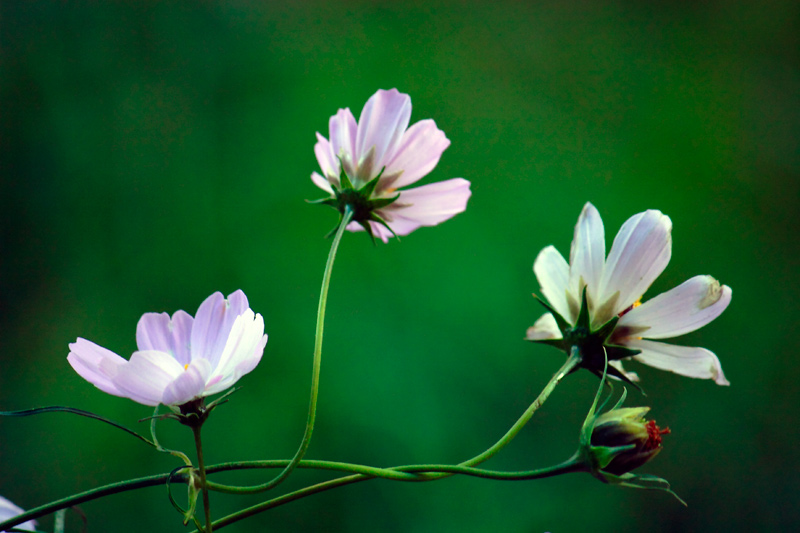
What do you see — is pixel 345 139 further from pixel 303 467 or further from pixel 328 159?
pixel 303 467

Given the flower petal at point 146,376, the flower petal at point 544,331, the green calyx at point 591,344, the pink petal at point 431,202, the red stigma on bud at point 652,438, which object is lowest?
the red stigma on bud at point 652,438

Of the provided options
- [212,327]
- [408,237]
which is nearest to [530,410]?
[212,327]

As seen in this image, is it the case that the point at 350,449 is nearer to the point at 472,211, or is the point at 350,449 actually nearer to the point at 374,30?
the point at 472,211

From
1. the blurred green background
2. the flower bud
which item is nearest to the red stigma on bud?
the flower bud

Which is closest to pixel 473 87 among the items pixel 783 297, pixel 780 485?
pixel 783 297

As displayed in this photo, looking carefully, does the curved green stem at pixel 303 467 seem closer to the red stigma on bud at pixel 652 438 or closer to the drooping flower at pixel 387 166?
the red stigma on bud at pixel 652 438

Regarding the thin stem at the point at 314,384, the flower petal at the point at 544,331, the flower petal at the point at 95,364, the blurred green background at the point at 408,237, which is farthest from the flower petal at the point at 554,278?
the blurred green background at the point at 408,237

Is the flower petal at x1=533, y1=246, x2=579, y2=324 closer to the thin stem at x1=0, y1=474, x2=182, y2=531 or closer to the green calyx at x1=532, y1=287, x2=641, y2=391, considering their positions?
the green calyx at x1=532, y1=287, x2=641, y2=391
